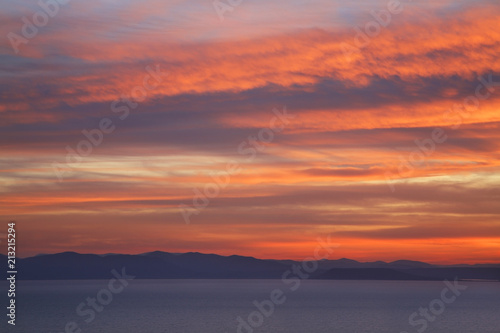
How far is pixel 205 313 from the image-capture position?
132625mm

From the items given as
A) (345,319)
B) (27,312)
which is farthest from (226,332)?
(27,312)

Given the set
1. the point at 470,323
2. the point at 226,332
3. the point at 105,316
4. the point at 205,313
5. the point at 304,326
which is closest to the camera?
the point at 226,332

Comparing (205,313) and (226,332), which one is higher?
(205,313)

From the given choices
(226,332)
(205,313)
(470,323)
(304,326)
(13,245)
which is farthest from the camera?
(205,313)

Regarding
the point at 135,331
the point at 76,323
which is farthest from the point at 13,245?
the point at 76,323

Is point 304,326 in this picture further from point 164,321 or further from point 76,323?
point 76,323

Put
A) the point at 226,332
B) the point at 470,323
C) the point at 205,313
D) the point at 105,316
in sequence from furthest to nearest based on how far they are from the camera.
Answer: the point at 205,313 < the point at 105,316 < the point at 470,323 < the point at 226,332

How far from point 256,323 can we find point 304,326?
362 inches

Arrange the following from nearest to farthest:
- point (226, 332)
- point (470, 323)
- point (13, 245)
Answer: point (13, 245), point (226, 332), point (470, 323)

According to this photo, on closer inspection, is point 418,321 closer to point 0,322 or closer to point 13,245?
point 0,322

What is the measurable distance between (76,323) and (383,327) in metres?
48.6

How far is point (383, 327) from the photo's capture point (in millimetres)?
104125

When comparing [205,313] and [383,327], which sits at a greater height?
[205,313]

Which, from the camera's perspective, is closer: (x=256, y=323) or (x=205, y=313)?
(x=256, y=323)
